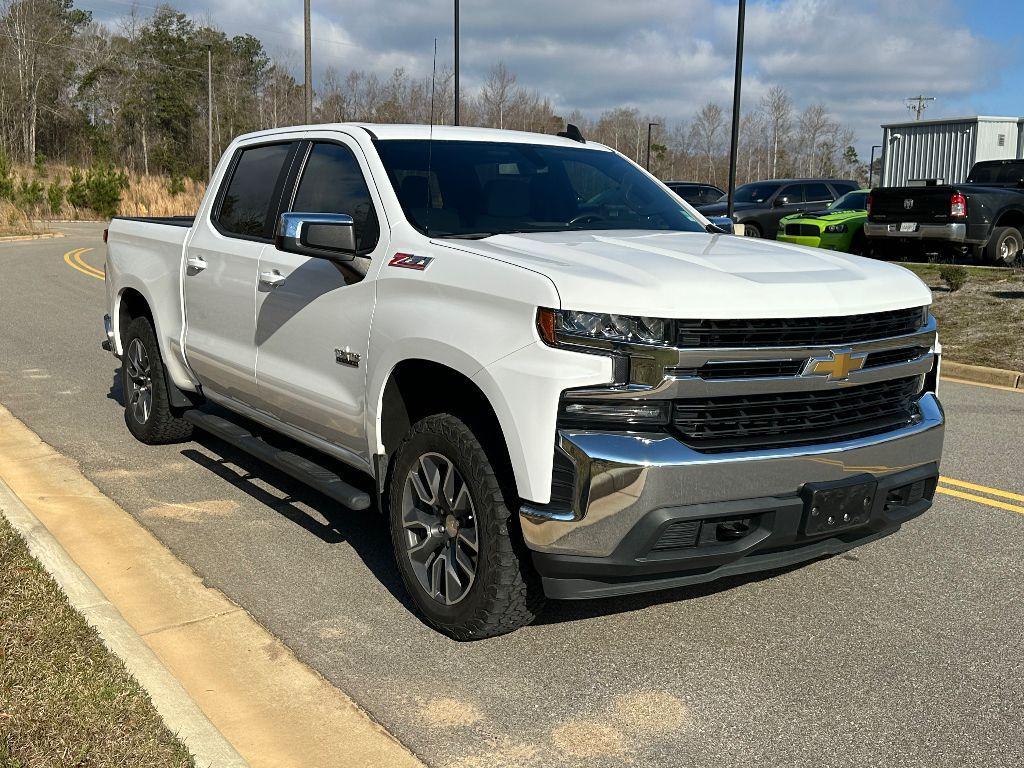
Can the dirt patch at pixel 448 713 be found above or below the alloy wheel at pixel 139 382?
below

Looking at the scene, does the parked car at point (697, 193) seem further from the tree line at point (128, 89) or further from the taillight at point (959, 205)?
the tree line at point (128, 89)

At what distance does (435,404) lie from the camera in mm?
4297

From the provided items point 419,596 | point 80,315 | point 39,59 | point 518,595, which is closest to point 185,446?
point 419,596

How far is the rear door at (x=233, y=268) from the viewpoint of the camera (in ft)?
18.2

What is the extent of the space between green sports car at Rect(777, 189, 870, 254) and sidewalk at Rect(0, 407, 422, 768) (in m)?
15.6

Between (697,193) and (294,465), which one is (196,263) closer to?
(294,465)

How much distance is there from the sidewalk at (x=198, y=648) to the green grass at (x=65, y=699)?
10cm

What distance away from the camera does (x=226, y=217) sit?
19.8 feet

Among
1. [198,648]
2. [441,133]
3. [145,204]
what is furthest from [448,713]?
[145,204]

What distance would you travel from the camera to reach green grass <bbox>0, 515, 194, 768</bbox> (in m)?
3.12

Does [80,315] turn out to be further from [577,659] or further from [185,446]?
[577,659]

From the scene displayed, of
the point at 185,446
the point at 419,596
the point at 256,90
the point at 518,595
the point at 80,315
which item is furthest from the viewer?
the point at 256,90

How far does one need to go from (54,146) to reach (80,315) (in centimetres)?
7601

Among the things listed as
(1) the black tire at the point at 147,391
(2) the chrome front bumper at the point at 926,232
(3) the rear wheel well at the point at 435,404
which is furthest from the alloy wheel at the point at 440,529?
(2) the chrome front bumper at the point at 926,232
